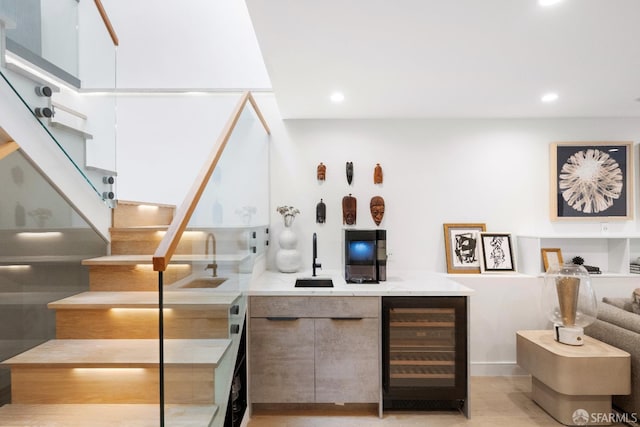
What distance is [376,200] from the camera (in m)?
3.34

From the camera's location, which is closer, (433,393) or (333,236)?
(433,393)

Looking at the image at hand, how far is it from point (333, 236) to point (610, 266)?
2.74 meters

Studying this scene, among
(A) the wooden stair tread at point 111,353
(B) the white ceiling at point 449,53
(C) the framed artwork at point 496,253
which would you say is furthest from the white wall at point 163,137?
(C) the framed artwork at point 496,253

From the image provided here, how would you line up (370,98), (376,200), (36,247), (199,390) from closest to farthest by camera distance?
1. (199,390)
2. (36,247)
3. (370,98)
4. (376,200)

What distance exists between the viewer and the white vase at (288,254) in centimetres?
318

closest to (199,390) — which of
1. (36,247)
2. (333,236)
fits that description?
(36,247)

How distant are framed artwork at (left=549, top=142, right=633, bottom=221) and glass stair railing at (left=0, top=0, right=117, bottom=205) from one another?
4.00 m

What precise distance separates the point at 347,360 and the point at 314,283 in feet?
2.14

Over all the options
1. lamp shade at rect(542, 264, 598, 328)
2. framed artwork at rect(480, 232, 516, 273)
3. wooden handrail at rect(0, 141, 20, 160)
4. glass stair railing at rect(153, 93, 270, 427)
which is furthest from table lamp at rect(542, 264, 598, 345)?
wooden handrail at rect(0, 141, 20, 160)

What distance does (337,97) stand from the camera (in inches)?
108

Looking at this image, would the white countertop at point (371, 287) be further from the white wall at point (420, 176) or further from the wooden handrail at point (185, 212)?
the wooden handrail at point (185, 212)

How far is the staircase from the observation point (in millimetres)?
1252

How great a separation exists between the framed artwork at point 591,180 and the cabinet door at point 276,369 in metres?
2.85

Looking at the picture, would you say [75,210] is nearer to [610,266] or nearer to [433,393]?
[433,393]
